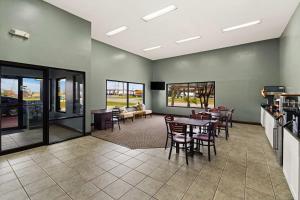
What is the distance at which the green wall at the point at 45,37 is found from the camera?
10.6ft

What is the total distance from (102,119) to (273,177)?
208 inches

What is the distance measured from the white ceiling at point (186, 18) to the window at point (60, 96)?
2.52 metres

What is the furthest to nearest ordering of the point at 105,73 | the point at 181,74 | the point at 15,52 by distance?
the point at 181,74, the point at 105,73, the point at 15,52

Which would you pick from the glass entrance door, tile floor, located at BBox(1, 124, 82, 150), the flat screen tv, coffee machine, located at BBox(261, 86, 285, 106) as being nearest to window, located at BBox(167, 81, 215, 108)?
the flat screen tv

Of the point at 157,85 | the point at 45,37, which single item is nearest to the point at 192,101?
the point at 157,85

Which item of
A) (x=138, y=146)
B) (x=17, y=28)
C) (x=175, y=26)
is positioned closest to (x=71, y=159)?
(x=138, y=146)

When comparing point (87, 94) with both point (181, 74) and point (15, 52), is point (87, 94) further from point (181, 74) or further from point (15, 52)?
point (181, 74)

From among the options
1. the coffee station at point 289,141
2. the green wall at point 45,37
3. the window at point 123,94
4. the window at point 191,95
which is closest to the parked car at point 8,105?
the green wall at point 45,37

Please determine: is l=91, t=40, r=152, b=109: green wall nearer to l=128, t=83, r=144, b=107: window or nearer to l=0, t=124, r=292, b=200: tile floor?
l=128, t=83, r=144, b=107: window

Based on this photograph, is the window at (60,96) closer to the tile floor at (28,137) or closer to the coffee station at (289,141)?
the tile floor at (28,137)

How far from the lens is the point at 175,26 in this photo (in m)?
5.07

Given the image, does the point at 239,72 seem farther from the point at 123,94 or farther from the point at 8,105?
the point at 8,105

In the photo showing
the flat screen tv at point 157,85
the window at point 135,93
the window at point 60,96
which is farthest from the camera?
the flat screen tv at point 157,85

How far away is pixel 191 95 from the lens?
862 centimetres
